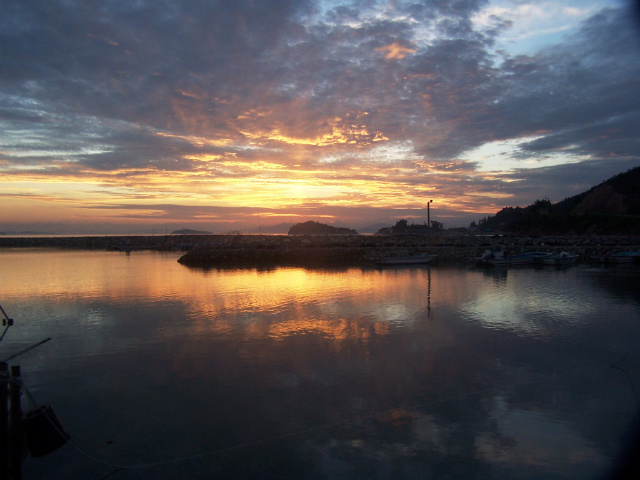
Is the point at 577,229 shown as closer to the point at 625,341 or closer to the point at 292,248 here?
the point at 292,248

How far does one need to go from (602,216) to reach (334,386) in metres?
56.0

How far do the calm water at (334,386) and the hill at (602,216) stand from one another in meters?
39.1

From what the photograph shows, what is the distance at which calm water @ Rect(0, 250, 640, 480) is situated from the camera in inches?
201

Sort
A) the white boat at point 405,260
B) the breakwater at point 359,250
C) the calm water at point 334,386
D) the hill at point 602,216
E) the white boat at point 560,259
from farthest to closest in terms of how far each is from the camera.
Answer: the hill at point 602,216 → the breakwater at point 359,250 → the white boat at point 405,260 → the white boat at point 560,259 → the calm water at point 334,386

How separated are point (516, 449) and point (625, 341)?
6.68 metres

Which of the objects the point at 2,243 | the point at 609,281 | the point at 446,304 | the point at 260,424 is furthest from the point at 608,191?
the point at 2,243

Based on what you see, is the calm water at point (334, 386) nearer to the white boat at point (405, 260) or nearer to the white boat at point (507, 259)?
the white boat at point (507, 259)

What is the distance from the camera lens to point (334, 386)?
7.16 meters

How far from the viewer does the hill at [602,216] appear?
47.3 m

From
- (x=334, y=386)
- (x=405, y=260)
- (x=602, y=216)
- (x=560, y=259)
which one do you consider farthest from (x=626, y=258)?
(x=334, y=386)

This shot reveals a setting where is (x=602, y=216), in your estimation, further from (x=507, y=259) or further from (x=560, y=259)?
(x=507, y=259)

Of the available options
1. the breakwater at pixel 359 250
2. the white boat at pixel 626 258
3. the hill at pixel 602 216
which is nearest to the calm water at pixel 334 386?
the white boat at pixel 626 258

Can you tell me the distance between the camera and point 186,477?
4.84 meters

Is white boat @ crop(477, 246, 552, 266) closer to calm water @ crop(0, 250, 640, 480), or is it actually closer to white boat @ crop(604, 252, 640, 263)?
white boat @ crop(604, 252, 640, 263)
